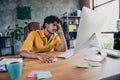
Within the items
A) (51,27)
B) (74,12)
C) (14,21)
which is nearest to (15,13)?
(14,21)

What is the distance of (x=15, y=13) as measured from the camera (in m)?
5.26

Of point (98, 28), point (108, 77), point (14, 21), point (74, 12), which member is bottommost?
point (108, 77)

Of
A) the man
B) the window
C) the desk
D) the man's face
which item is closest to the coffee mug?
the desk

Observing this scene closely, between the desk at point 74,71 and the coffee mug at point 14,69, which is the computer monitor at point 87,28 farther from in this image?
the coffee mug at point 14,69

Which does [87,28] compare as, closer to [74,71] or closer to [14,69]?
[74,71]

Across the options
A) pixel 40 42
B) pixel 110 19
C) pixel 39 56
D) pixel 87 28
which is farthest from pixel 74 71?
pixel 110 19

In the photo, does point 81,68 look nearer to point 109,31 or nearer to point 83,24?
point 83,24

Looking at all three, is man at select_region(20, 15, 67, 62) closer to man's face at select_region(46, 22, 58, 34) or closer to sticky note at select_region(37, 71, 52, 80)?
man's face at select_region(46, 22, 58, 34)

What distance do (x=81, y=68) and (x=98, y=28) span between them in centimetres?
45

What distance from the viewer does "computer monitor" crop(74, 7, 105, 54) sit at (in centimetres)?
129

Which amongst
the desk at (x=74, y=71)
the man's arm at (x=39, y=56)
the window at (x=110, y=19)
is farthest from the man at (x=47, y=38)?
the window at (x=110, y=19)

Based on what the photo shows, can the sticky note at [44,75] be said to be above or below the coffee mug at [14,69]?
below

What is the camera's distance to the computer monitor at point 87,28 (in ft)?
4.23

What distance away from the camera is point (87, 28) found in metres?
1.35
